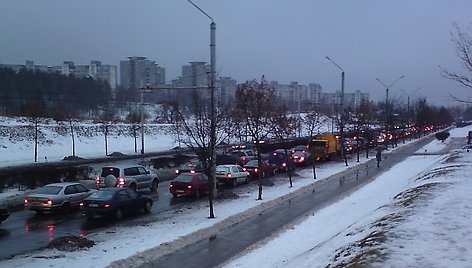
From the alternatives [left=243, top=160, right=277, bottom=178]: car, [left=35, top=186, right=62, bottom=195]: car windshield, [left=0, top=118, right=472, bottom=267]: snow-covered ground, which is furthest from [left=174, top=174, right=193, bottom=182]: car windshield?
[left=243, top=160, right=277, bottom=178]: car

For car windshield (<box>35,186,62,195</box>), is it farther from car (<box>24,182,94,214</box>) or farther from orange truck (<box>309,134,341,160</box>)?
orange truck (<box>309,134,341,160</box>)

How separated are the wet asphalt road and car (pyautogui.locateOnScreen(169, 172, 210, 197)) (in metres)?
4.77

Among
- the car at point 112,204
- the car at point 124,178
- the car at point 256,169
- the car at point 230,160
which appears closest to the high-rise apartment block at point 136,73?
the car at point 230,160

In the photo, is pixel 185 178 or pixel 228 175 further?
pixel 228 175

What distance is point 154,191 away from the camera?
2856 cm

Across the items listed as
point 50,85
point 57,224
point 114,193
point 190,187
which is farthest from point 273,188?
point 50,85

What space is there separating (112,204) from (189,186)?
698 centimetres

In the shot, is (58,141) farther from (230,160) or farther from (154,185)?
(154,185)

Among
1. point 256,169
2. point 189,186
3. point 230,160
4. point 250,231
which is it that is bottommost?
point 250,231

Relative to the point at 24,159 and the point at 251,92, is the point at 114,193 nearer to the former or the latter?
the point at 251,92

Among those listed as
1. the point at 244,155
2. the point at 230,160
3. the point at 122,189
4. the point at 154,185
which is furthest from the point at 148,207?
the point at 244,155

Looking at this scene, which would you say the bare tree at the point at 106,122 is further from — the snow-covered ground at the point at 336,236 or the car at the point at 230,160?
the snow-covered ground at the point at 336,236

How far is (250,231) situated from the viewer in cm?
1803

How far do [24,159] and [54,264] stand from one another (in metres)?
38.6
